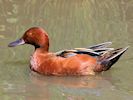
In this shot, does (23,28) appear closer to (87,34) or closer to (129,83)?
(87,34)

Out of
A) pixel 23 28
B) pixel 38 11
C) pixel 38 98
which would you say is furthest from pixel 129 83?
pixel 38 11

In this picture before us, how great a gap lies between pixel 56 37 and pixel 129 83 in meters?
2.77

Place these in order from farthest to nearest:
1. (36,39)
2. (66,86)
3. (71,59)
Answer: (36,39) < (71,59) < (66,86)

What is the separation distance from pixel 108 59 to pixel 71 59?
62cm

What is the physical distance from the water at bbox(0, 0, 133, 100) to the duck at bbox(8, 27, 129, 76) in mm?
122

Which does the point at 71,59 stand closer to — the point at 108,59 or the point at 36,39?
the point at 108,59

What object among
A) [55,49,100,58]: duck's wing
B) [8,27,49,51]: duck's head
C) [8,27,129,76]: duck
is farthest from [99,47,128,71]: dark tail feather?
[8,27,49,51]: duck's head

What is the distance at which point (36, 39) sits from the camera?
1000 cm

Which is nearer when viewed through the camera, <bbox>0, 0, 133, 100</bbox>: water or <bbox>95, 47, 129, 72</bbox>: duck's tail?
<bbox>0, 0, 133, 100</bbox>: water

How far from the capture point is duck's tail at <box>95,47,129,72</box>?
9703 mm

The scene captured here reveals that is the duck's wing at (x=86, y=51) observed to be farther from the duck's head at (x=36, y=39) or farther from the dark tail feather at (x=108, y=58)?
the duck's head at (x=36, y=39)

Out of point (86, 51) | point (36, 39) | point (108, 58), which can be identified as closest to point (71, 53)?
point (86, 51)

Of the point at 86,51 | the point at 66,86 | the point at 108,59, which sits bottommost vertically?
the point at 66,86

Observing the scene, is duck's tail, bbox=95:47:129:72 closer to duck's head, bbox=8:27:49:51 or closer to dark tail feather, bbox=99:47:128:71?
dark tail feather, bbox=99:47:128:71
